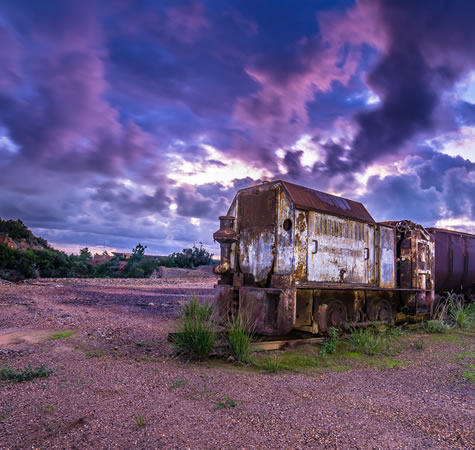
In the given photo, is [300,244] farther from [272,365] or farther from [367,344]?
[272,365]

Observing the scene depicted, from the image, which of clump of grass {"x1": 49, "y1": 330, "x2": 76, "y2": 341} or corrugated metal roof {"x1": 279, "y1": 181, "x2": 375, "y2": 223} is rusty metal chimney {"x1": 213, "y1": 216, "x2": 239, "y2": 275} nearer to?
corrugated metal roof {"x1": 279, "y1": 181, "x2": 375, "y2": 223}

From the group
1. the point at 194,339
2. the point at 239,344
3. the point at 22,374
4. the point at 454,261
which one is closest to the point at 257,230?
the point at 239,344

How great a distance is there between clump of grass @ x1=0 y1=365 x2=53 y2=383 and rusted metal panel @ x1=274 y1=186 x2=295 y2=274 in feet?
12.9

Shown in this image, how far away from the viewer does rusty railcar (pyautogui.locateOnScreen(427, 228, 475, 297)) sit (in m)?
11.4

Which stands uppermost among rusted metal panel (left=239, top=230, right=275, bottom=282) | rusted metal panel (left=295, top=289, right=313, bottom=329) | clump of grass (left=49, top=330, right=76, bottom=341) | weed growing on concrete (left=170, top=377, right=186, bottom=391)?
rusted metal panel (left=239, top=230, right=275, bottom=282)

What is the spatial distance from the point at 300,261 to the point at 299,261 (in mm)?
29

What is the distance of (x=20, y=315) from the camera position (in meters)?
8.17

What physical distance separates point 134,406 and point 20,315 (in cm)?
583

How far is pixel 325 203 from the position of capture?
7.69 m

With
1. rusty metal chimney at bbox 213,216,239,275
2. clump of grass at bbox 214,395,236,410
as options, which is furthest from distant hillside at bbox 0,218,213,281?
clump of grass at bbox 214,395,236,410

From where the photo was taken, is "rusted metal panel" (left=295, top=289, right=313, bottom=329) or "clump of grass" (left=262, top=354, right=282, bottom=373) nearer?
"clump of grass" (left=262, top=354, right=282, bottom=373)

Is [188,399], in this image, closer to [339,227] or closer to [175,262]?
[339,227]

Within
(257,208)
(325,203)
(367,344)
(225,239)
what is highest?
(325,203)

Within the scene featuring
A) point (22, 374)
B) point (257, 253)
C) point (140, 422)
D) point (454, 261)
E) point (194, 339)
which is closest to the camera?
point (140, 422)
